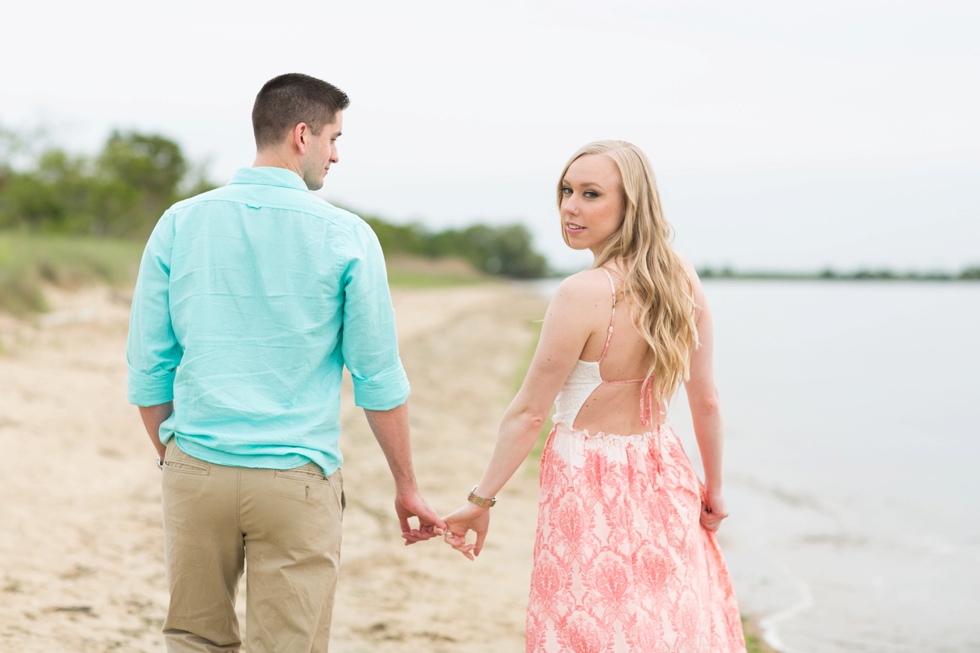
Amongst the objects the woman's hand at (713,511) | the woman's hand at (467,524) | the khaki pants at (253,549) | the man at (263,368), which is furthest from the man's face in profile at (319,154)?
the woman's hand at (713,511)

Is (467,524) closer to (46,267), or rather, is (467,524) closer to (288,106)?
(288,106)

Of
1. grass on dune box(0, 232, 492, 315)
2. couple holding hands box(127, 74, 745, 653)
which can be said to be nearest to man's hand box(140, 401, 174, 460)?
couple holding hands box(127, 74, 745, 653)

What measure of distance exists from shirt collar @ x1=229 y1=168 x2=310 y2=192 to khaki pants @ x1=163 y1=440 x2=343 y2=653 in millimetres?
755

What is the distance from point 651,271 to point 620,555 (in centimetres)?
83

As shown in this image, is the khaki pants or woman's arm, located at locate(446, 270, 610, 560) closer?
the khaki pants

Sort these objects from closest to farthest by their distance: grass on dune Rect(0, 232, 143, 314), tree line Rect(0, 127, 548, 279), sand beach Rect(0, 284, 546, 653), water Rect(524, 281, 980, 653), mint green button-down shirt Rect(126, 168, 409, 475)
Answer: mint green button-down shirt Rect(126, 168, 409, 475)
sand beach Rect(0, 284, 546, 653)
water Rect(524, 281, 980, 653)
grass on dune Rect(0, 232, 143, 314)
tree line Rect(0, 127, 548, 279)

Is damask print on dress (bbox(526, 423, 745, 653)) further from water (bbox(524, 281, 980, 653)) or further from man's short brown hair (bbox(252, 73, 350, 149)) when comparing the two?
water (bbox(524, 281, 980, 653))

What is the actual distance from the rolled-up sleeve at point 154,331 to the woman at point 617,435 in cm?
101

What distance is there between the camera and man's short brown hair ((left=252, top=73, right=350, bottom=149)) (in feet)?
7.64

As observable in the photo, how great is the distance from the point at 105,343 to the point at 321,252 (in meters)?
11.1

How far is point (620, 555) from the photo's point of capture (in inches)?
97.0

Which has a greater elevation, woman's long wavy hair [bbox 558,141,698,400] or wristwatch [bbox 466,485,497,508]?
woman's long wavy hair [bbox 558,141,698,400]

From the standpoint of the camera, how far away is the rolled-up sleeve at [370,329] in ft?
7.52

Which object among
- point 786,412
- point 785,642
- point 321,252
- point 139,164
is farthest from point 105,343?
point 139,164
